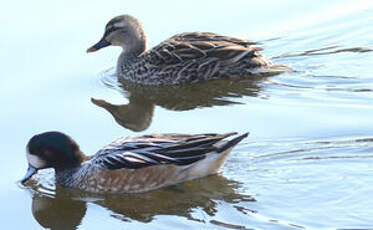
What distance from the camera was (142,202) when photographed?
1072cm

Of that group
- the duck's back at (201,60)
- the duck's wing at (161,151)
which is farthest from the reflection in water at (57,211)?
the duck's back at (201,60)

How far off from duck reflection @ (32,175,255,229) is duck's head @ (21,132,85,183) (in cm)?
25

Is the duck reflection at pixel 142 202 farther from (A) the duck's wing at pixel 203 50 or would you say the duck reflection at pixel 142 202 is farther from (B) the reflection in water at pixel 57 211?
(A) the duck's wing at pixel 203 50

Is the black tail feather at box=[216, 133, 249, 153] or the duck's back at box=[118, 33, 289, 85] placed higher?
the duck's back at box=[118, 33, 289, 85]

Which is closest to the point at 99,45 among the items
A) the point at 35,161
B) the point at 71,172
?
the point at 71,172

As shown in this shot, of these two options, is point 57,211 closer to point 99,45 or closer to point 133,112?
point 133,112

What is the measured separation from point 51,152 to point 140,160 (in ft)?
2.96

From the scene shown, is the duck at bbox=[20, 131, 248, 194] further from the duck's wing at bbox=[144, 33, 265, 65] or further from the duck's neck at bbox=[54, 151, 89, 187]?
the duck's wing at bbox=[144, 33, 265, 65]

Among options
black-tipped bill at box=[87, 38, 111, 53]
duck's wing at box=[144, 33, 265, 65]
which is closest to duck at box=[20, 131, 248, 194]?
duck's wing at box=[144, 33, 265, 65]

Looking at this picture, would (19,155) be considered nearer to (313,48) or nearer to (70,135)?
(70,135)

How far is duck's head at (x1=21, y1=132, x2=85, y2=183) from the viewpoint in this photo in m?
11.0

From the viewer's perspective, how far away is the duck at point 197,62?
14195mm

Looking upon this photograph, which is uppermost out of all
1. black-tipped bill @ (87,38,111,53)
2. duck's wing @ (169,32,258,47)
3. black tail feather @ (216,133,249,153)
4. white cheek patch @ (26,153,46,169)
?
duck's wing @ (169,32,258,47)

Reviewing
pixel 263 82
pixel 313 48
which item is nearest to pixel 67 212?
pixel 263 82
